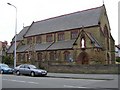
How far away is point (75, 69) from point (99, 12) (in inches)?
844

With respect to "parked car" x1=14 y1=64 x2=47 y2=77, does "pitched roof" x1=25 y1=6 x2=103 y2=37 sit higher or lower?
higher

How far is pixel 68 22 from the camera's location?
6094 centimetres

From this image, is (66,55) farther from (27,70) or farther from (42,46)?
(27,70)

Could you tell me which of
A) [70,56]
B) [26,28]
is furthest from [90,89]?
[26,28]

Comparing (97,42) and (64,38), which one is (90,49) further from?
(64,38)

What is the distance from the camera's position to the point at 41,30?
6738 cm

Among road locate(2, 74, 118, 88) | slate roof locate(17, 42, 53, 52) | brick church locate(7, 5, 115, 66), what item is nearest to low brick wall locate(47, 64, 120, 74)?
brick church locate(7, 5, 115, 66)

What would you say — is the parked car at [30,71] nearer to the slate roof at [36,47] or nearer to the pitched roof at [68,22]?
the pitched roof at [68,22]

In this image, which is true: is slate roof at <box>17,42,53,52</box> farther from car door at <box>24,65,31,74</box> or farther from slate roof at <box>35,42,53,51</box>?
car door at <box>24,65,31,74</box>

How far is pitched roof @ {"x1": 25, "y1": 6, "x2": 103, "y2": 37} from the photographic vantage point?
56.0m

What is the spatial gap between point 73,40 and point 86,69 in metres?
19.9

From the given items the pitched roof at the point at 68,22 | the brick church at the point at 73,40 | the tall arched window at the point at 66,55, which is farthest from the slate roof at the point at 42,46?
the tall arched window at the point at 66,55

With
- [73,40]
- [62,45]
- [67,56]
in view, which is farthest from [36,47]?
[67,56]

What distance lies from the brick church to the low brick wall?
3.13m
